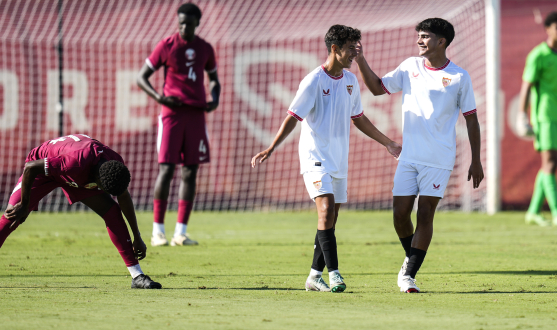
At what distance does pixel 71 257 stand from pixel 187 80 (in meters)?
2.33

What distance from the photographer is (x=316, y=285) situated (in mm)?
4641

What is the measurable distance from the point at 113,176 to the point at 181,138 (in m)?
3.25

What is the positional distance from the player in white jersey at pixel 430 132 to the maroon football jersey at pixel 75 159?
1852 millimetres

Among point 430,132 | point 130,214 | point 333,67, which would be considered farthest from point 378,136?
point 130,214

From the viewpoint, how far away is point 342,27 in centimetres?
474

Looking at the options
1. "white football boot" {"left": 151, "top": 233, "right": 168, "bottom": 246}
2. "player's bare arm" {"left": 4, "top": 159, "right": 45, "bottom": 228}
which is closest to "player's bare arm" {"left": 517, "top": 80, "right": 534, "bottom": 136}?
"white football boot" {"left": 151, "top": 233, "right": 168, "bottom": 246}

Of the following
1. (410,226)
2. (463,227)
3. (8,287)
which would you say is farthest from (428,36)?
(463,227)

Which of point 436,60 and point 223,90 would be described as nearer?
point 436,60

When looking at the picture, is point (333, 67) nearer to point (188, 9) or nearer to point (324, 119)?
point (324, 119)

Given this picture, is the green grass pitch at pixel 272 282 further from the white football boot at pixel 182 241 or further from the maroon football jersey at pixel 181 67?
the maroon football jersey at pixel 181 67

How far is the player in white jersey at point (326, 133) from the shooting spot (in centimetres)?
468

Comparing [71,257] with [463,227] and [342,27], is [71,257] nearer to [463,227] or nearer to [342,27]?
[342,27]

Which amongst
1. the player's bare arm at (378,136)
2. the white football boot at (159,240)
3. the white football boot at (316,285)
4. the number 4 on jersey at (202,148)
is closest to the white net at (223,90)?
the number 4 on jersey at (202,148)

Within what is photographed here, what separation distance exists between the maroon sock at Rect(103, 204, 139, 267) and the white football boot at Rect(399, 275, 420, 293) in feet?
5.77
